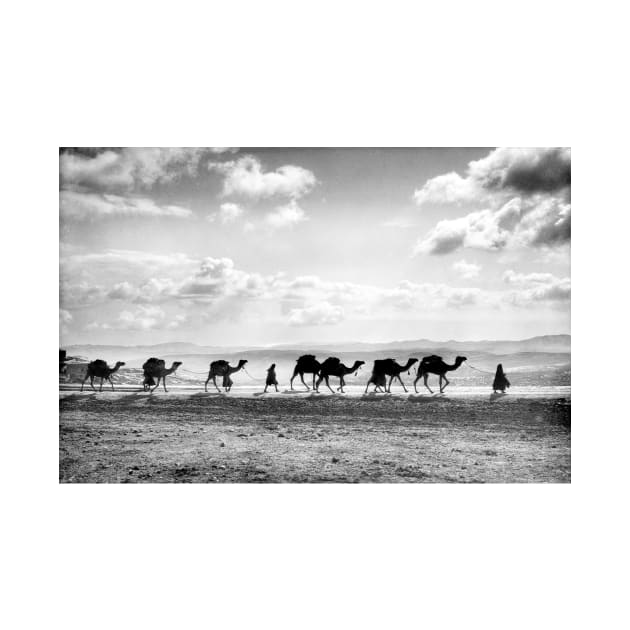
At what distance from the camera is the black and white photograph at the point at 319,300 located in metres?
7.46

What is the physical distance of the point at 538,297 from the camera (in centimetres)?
757

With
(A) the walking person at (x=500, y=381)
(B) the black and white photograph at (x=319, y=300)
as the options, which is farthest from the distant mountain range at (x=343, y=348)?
(A) the walking person at (x=500, y=381)

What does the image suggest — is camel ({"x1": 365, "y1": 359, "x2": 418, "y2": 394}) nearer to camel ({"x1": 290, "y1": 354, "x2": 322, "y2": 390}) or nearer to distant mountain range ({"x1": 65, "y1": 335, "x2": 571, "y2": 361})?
distant mountain range ({"x1": 65, "y1": 335, "x2": 571, "y2": 361})

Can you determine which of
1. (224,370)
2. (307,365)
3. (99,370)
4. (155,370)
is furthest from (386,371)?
(99,370)

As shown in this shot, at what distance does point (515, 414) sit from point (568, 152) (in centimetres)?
326

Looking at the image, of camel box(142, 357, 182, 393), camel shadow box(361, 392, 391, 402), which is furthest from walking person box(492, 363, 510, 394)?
camel box(142, 357, 182, 393)

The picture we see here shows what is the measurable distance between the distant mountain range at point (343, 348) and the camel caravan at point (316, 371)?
0.35 feet

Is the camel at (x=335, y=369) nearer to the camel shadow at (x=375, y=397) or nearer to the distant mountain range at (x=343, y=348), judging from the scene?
the distant mountain range at (x=343, y=348)

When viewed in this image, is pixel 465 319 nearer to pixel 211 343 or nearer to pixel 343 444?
pixel 343 444

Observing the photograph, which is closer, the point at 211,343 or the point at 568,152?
the point at 568,152

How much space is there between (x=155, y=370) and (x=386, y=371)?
3.02m

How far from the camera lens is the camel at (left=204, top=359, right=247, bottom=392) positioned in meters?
8.03

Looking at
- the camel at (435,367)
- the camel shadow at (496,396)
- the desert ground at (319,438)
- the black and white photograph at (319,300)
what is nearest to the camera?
the desert ground at (319,438)
